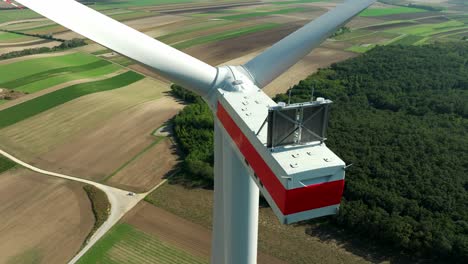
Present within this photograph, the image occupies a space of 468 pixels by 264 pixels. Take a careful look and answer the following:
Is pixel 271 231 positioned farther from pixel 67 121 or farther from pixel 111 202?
pixel 67 121

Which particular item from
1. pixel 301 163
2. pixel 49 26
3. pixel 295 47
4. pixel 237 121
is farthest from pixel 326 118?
pixel 49 26

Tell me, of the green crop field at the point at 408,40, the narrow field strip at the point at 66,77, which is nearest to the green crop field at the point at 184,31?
the narrow field strip at the point at 66,77

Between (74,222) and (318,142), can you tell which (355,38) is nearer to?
(74,222)

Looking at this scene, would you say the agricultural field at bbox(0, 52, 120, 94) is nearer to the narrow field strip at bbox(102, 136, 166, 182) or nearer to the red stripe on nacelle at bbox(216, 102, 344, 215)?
the narrow field strip at bbox(102, 136, 166, 182)

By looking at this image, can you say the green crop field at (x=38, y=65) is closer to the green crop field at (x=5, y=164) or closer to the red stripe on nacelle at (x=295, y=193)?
the green crop field at (x=5, y=164)

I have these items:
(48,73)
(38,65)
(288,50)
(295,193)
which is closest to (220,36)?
(38,65)

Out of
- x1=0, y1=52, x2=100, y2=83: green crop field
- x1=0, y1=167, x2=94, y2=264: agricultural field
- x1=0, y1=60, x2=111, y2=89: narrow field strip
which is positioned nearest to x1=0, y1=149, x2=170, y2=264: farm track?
x1=0, y1=167, x2=94, y2=264: agricultural field
